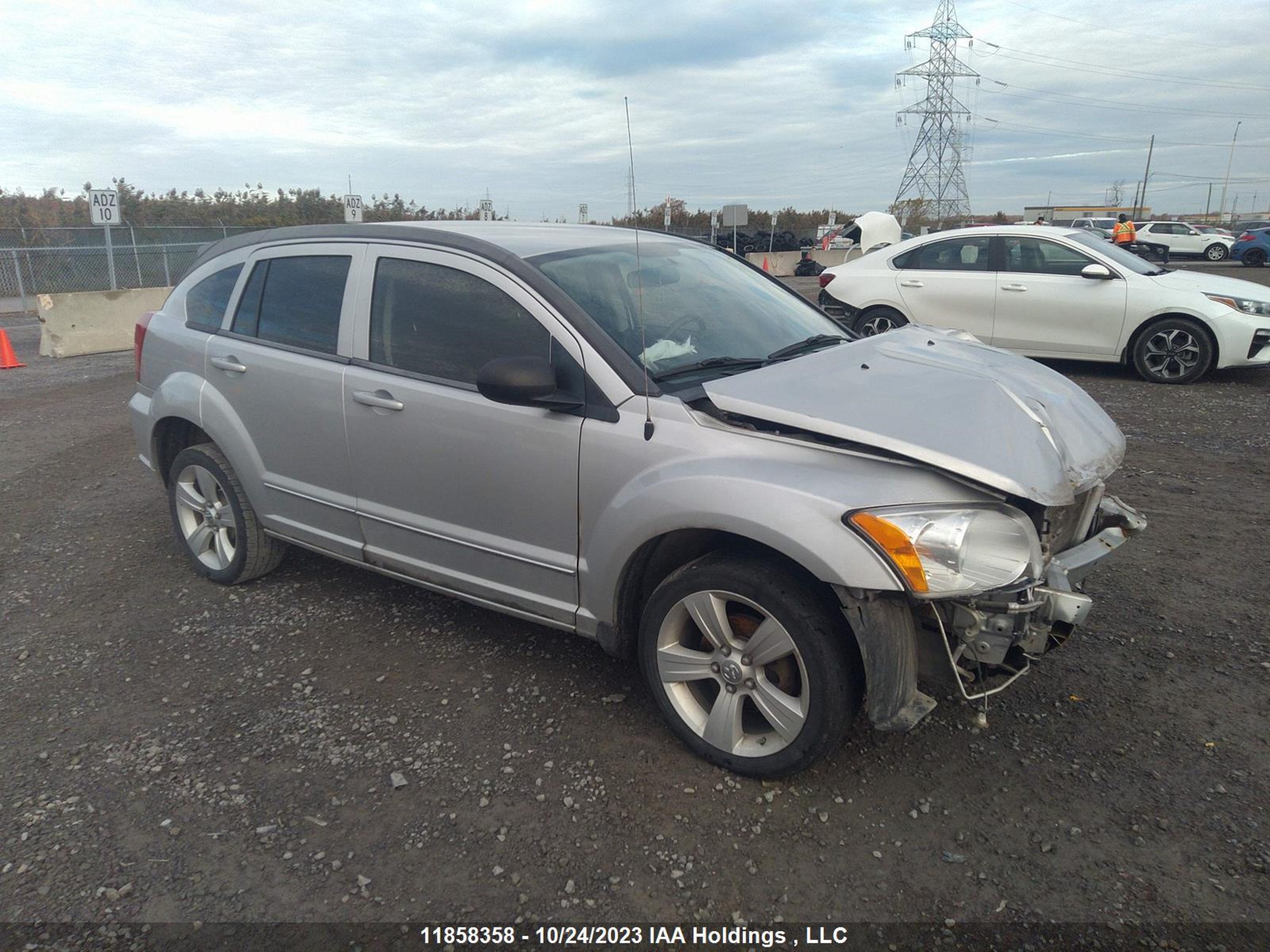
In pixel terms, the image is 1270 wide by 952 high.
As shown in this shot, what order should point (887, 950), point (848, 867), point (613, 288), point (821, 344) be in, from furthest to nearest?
point (821, 344)
point (613, 288)
point (848, 867)
point (887, 950)

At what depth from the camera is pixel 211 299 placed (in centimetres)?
461

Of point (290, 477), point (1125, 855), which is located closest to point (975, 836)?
point (1125, 855)

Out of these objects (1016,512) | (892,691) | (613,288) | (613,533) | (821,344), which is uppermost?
(613,288)

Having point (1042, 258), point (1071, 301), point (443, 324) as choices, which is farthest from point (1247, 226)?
point (443, 324)

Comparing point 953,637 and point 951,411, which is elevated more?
point 951,411

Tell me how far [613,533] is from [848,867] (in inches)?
50.7

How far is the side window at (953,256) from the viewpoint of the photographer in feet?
32.0

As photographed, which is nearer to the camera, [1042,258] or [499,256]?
[499,256]

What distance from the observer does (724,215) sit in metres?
27.5

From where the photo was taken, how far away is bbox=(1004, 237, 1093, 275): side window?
927cm

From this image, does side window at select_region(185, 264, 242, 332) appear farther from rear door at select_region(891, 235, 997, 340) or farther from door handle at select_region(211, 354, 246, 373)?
rear door at select_region(891, 235, 997, 340)

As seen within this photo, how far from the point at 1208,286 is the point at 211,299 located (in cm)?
926

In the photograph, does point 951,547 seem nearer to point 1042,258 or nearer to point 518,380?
point 518,380

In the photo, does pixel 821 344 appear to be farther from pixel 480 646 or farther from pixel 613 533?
pixel 480 646
